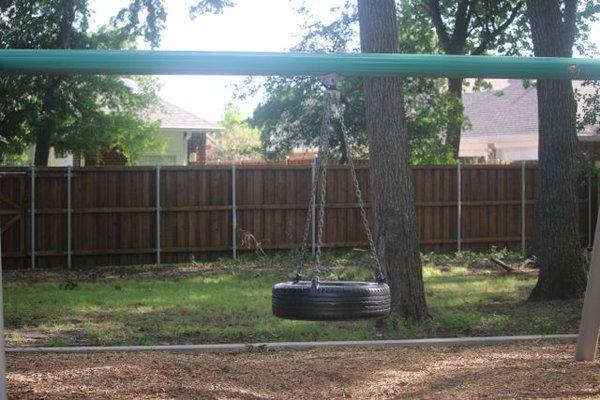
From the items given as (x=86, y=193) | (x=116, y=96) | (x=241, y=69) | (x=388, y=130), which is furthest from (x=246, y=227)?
(x=241, y=69)

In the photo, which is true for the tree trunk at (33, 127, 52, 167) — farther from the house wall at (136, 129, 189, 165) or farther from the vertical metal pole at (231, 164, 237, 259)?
the house wall at (136, 129, 189, 165)

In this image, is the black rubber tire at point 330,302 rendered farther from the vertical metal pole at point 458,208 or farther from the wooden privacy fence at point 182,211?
the vertical metal pole at point 458,208

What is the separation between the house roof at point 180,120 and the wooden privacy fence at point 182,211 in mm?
13956

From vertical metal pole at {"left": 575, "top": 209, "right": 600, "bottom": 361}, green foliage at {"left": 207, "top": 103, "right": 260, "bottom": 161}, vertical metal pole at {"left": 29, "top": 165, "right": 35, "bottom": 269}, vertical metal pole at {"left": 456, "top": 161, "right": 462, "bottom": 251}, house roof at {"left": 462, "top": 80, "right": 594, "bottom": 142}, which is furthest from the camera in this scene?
green foliage at {"left": 207, "top": 103, "right": 260, "bottom": 161}

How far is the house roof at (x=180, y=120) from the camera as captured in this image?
34000mm

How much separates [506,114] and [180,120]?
15848 mm

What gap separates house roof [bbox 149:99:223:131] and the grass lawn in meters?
15.6

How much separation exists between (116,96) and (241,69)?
1692 cm

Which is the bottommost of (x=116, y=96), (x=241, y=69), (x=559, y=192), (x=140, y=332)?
(x=140, y=332)

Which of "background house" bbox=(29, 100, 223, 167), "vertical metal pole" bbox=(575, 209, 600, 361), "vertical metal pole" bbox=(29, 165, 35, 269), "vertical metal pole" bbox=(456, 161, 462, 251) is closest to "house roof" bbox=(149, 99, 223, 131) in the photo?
"background house" bbox=(29, 100, 223, 167)

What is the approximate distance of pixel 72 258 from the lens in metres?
19.4

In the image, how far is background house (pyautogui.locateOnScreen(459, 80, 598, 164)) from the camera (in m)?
40.3

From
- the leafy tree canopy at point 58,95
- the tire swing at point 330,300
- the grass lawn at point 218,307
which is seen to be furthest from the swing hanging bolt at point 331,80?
the leafy tree canopy at point 58,95

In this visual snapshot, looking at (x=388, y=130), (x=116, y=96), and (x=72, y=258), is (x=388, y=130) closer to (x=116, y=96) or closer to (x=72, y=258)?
(x=72, y=258)
